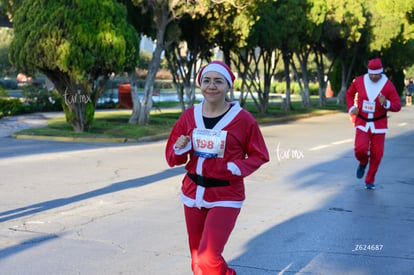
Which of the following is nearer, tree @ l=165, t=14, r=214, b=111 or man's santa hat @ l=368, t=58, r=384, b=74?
man's santa hat @ l=368, t=58, r=384, b=74

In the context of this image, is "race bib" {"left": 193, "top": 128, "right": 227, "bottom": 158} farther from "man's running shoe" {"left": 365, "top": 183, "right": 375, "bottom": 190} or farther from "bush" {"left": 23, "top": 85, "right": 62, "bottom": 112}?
"bush" {"left": 23, "top": 85, "right": 62, "bottom": 112}

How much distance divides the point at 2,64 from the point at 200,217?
59.9 meters

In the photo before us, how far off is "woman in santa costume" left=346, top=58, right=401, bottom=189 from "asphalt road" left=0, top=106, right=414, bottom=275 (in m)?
0.69

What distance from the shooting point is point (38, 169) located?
1270 cm

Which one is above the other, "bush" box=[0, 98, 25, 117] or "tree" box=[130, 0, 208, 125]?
"tree" box=[130, 0, 208, 125]

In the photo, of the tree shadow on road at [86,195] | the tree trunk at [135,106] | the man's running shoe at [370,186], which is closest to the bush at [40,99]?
the tree trunk at [135,106]

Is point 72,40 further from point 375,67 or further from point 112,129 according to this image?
point 375,67

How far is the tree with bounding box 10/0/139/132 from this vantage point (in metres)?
18.8

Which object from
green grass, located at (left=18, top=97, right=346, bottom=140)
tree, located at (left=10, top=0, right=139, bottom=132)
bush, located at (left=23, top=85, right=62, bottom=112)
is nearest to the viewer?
tree, located at (left=10, top=0, right=139, bottom=132)

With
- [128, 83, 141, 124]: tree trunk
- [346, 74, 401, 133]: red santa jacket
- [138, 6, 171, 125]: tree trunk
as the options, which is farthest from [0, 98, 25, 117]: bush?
[346, 74, 401, 133]: red santa jacket

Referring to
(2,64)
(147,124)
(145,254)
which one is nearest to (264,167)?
(145,254)

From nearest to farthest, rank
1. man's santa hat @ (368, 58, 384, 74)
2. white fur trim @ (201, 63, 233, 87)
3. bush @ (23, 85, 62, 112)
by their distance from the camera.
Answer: white fur trim @ (201, 63, 233, 87), man's santa hat @ (368, 58, 384, 74), bush @ (23, 85, 62, 112)

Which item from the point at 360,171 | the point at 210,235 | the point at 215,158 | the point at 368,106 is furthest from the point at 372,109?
the point at 210,235

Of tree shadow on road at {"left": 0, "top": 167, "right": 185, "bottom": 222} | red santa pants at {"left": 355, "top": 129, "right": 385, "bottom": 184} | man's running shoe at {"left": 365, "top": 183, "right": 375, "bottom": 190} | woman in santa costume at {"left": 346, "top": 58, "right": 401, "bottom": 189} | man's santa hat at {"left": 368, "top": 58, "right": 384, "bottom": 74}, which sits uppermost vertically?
man's santa hat at {"left": 368, "top": 58, "right": 384, "bottom": 74}
